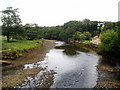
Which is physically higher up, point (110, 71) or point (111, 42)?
point (111, 42)

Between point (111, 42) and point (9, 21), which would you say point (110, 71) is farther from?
point (9, 21)

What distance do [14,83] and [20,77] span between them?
165 cm

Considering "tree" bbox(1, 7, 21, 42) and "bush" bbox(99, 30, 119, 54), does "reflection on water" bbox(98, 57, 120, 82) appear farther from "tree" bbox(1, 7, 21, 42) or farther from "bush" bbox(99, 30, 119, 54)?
"tree" bbox(1, 7, 21, 42)

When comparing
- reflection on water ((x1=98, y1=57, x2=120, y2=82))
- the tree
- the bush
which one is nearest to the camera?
reflection on water ((x1=98, y1=57, x2=120, y2=82))

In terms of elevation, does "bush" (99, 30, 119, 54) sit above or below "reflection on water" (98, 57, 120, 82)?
above

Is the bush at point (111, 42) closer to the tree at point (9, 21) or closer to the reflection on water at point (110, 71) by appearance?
the reflection on water at point (110, 71)

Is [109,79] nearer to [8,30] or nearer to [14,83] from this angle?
[14,83]

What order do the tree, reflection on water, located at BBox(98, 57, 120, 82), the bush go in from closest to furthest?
reflection on water, located at BBox(98, 57, 120, 82), the bush, the tree

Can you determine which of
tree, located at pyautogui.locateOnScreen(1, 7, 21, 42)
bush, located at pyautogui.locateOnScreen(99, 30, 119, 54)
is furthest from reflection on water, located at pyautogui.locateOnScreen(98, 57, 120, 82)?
tree, located at pyautogui.locateOnScreen(1, 7, 21, 42)

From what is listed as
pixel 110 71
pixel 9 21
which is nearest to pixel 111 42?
pixel 110 71

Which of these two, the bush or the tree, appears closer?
the bush

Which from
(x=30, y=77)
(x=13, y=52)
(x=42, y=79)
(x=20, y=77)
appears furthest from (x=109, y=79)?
(x=13, y=52)

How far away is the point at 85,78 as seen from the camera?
1472cm

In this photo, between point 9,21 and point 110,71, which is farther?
point 9,21
